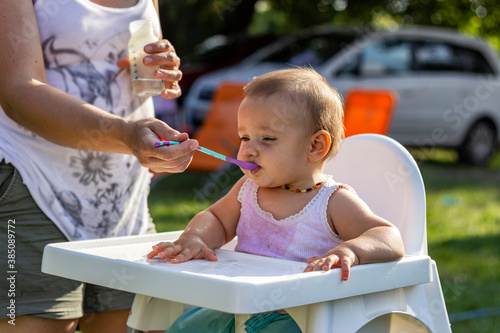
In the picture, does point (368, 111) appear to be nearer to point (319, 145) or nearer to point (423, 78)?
point (423, 78)

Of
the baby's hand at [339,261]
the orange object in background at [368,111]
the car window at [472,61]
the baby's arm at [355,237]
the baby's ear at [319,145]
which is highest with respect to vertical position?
the baby's ear at [319,145]

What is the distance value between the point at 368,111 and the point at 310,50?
2.67m

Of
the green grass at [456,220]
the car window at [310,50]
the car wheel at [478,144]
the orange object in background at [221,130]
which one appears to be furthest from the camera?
the car wheel at [478,144]

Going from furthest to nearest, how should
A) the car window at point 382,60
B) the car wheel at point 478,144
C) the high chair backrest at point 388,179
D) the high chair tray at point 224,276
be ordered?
the car wheel at point 478,144 → the car window at point 382,60 → the high chair backrest at point 388,179 → the high chair tray at point 224,276

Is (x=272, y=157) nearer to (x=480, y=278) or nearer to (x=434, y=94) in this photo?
(x=480, y=278)

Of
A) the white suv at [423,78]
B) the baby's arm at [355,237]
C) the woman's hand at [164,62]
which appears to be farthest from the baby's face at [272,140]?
the white suv at [423,78]

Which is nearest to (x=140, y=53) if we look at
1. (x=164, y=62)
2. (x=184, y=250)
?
(x=164, y=62)

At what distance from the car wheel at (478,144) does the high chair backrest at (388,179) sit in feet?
27.4

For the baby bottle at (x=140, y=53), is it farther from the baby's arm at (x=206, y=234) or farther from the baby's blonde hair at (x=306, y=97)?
the baby's arm at (x=206, y=234)

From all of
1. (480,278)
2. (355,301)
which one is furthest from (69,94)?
(480,278)

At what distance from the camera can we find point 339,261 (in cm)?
147

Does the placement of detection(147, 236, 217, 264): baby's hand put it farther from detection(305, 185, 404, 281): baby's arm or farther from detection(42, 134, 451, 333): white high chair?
detection(305, 185, 404, 281): baby's arm

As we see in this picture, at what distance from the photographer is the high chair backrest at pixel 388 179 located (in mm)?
1805

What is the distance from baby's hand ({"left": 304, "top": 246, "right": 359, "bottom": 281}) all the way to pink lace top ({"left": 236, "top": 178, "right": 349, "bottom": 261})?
0.18 meters
